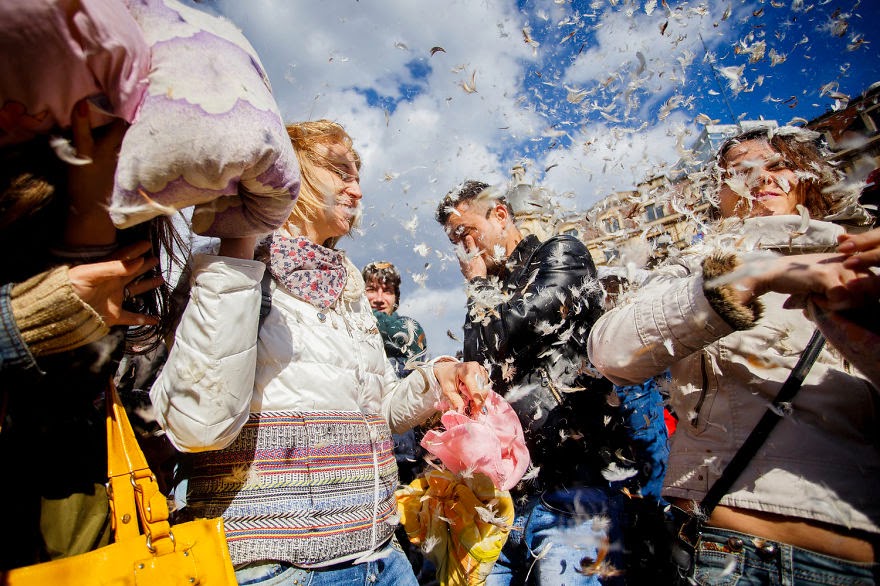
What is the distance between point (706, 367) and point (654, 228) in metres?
1.46

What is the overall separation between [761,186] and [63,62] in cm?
251

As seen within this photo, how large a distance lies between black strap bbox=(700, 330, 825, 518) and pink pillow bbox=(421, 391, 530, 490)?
0.94m

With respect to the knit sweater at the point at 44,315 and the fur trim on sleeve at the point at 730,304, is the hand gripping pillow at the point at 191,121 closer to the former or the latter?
the knit sweater at the point at 44,315

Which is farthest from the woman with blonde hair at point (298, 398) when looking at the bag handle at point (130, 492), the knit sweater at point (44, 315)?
the knit sweater at point (44, 315)

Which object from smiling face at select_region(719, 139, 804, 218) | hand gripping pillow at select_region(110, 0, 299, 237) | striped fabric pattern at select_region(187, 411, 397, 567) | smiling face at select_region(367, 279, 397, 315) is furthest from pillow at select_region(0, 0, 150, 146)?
smiling face at select_region(367, 279, 397, 315)

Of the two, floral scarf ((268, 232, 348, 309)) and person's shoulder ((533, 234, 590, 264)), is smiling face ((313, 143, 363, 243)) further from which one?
person's shoulder ((533, 234, 590, 264))

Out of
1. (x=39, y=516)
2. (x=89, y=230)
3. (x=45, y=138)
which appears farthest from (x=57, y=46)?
(x=39, y=516)

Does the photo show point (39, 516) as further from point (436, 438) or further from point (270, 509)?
point (436, 438)

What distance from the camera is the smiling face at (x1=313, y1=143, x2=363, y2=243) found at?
210 centimetres

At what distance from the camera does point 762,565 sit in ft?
4.59

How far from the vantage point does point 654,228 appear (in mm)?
2904

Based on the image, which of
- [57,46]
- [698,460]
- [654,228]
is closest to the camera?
[57,46]

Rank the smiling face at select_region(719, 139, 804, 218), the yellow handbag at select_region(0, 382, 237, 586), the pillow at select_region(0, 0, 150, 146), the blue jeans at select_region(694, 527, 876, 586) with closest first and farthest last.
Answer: the pillow at select_region(0, 0, 150, 146), the yellow handbag at select_region(0, 382, 237, 586), the blue jeans at select_region(694, 527, 876, 586), the smiling face at select_region(719, 139, 804, 218)

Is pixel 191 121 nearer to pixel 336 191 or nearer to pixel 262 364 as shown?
pixel 262 364
